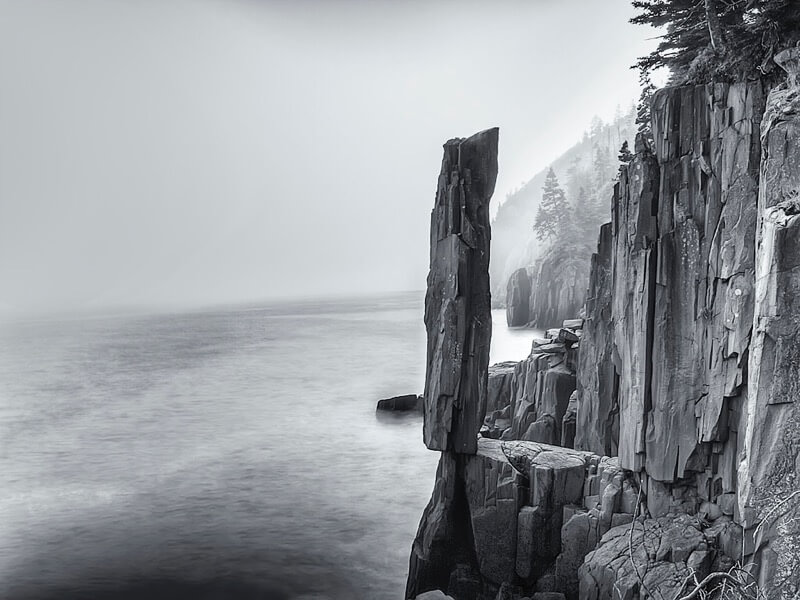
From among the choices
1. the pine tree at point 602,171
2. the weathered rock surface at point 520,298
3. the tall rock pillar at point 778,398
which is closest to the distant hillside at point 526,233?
the pine tree at point 602,171

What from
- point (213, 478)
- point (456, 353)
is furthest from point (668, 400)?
point (213, 478)

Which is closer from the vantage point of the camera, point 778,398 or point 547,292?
point 778,398

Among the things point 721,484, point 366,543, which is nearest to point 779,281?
point 721,484

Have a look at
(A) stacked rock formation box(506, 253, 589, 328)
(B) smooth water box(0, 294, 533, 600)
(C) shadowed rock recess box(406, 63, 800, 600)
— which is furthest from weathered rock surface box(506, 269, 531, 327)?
(C) shadowed rock recess box(406, 63, 800, 600)

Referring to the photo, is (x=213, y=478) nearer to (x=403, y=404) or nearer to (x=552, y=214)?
(x=403, y=404)

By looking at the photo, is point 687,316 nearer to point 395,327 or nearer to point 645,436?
point 645,436

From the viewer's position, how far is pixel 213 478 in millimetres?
41188

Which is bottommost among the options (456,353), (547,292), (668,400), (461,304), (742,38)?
(668,400)

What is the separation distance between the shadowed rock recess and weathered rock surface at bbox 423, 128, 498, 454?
63mm

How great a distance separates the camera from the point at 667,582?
15469mm

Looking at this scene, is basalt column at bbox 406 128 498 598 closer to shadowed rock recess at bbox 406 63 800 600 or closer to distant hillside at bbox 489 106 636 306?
shadowed rock recess at bbox 406 63 800 600

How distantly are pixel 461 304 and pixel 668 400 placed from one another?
692cm

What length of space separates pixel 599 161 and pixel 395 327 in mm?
52929

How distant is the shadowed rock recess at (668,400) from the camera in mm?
13070
